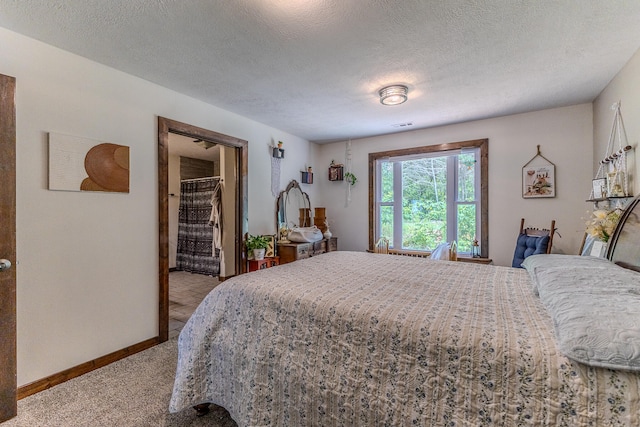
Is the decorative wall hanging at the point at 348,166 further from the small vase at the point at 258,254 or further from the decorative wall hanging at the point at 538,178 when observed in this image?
the decorative wall hanging at the point at 538,178

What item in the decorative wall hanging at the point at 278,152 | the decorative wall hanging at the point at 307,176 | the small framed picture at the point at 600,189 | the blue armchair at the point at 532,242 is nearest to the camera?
the small framed picture at the point at 600,189

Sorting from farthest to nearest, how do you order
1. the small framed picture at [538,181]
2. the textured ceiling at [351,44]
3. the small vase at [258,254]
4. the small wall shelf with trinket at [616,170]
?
the small vase at [258,254] < the small framed picture at [538,181] < the small wall shelf with trinket at [616,170] < the textured ceiling at [351,44]

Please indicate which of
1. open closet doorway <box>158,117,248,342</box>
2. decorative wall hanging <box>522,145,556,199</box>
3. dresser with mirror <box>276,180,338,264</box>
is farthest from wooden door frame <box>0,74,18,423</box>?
decorative wall hanging <box>522,145,556,199</box>

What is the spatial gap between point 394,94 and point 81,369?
3487 millimetres

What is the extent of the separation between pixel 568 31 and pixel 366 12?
1344mm

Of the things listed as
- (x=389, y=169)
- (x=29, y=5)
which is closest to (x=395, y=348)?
(x=29, y=5)

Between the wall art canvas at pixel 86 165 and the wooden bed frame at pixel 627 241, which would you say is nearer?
the wooden bed frame at pixel 627 241

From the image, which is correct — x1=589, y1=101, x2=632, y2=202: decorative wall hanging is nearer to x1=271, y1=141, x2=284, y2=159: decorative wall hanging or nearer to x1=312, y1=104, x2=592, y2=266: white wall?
x1=312, y1=104, x2=592, y2=266: white wall

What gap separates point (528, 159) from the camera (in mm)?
3416

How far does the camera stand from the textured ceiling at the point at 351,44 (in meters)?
1.65

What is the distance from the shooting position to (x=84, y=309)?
7.32 ft

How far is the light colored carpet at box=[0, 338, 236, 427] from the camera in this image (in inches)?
66.6

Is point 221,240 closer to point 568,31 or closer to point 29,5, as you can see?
point 29,5

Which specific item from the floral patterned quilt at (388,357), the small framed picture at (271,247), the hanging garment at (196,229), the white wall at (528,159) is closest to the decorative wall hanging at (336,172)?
the white wall at (528,159)
